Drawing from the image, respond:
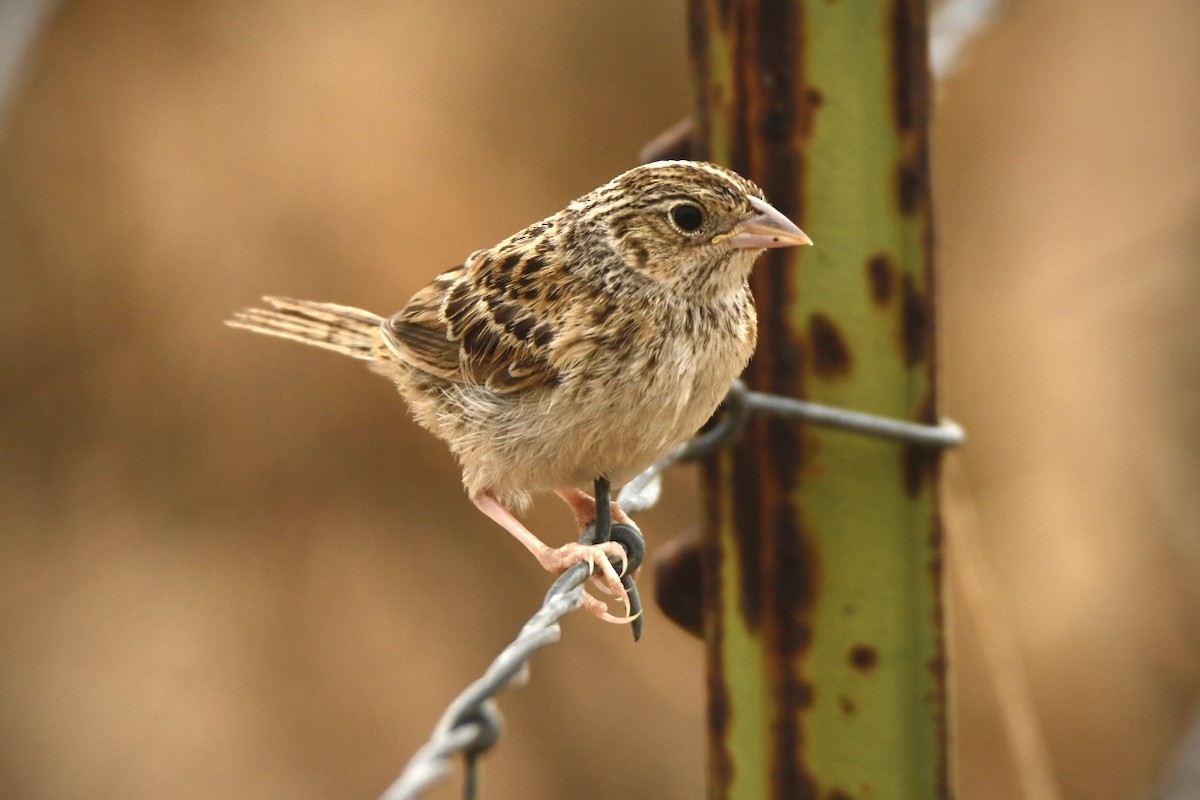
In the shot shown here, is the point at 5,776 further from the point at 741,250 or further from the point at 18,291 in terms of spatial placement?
the point at 741,250

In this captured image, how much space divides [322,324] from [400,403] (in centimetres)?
289

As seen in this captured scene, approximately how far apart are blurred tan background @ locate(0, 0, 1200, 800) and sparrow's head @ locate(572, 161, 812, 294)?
3.52 metres

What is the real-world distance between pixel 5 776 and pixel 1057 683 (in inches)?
188

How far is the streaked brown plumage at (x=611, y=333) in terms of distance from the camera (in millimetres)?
3166

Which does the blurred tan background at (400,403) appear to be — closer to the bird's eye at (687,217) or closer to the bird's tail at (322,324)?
the bird's tail at (322,324)

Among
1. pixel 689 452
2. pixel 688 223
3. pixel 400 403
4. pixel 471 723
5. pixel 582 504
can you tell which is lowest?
pixel 471 723

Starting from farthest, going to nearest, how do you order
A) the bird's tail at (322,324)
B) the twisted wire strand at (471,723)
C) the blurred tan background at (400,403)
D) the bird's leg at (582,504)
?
the blurred tan background at (400,403) < the bird's tail at (322,324) < the bird's leg at (582,504) < the twisted wire strand at (471,723)

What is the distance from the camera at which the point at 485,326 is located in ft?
11.7

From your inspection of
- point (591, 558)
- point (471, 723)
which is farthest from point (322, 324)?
point (471, 723)

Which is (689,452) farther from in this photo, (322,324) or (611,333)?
(322,324)

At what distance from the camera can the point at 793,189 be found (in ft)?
10.9

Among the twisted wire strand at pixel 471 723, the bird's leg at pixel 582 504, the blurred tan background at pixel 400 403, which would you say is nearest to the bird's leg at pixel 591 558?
the bird's leg at pixel 582 504

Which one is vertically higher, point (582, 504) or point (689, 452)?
point (689, 452)

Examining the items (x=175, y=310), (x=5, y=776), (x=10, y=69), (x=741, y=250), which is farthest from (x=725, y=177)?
(x=5, y=776)
